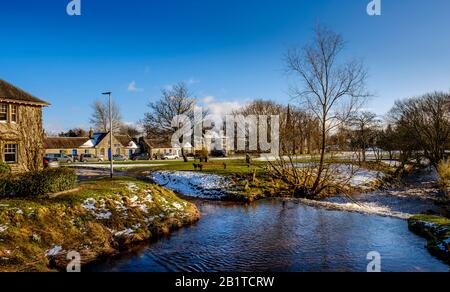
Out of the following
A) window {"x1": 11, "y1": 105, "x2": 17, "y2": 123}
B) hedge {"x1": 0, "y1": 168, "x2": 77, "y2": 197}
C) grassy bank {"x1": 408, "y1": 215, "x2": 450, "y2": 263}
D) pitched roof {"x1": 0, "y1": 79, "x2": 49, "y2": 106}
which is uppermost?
pitched roof {"x1": 0, "y1": 79, "x2": 49, "y2": 106}

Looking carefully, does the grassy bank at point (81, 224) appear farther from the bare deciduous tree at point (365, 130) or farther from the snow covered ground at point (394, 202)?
the bare deciduous tree at point (365, 130)

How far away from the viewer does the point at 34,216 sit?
10.7 m

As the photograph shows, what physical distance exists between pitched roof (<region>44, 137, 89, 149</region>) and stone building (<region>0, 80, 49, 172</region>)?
37939mm

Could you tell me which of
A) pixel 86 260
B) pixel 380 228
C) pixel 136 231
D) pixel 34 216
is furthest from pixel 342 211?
pixel 34 216

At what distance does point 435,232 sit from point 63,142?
63841 mm

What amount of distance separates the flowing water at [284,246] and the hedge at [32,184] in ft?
16.7

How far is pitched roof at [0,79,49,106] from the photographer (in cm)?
2255

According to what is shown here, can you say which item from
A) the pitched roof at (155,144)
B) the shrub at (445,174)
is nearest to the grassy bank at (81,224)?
the shrub at (445,174)

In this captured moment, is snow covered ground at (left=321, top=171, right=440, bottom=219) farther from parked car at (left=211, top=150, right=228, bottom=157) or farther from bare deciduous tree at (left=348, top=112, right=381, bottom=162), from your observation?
parked car at (left=211, top=150, right=228, bottom=157)

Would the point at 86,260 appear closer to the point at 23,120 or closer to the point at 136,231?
the point at 136,231

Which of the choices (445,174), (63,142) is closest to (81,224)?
(445,174)

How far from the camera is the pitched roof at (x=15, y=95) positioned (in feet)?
74.0

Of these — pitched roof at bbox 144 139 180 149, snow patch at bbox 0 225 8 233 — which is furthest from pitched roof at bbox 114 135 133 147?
snow patch at bbox 0 225 8 233

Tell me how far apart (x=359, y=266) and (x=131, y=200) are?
10300mm
